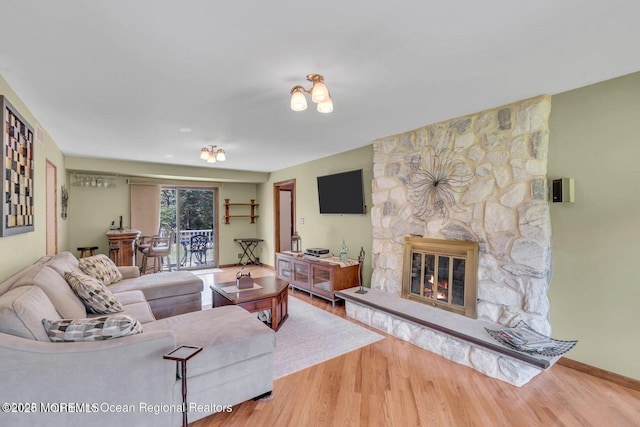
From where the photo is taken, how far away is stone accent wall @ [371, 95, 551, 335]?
2.44 metres

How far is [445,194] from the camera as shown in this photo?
3.13 meters

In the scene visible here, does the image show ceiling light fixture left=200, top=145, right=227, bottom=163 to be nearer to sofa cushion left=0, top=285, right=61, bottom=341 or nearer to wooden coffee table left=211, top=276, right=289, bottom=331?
wooden coffee table left=211, top=276, right=289, bottom=331

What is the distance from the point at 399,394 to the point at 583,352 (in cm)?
157

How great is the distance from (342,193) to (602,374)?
3.35m

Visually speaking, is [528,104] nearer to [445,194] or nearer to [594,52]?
[594,52]

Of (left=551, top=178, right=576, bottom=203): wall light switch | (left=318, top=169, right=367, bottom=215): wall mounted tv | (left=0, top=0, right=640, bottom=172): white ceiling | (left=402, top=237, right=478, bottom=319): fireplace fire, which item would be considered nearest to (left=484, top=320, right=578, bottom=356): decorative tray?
(left=402, top=237, right=478, bottom=319): fireplace fire

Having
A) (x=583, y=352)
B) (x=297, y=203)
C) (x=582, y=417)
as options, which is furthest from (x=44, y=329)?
(x=297, y=203)

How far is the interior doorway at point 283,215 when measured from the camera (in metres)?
6.72

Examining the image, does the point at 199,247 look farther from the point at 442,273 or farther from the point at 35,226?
the point at 442,273

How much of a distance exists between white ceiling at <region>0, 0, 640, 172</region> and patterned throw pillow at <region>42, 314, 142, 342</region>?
1.57 meters

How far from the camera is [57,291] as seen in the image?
2.01 meters

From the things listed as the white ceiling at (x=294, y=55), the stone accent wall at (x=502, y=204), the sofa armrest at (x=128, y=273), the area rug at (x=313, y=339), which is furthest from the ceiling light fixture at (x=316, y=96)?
the sofa armrest at (x=128, y=273)

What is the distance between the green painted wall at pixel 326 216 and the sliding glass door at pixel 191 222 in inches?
54.4

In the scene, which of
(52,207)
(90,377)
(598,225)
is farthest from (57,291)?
(598,225)
